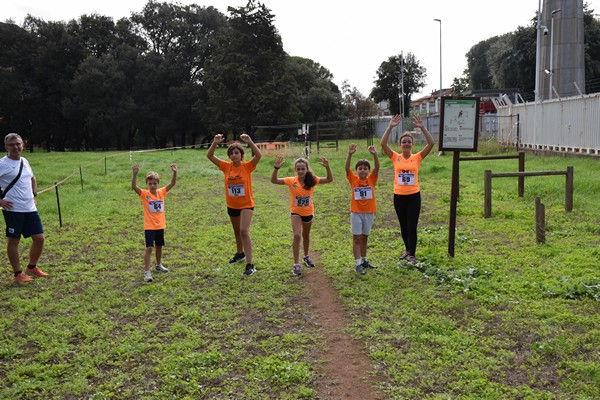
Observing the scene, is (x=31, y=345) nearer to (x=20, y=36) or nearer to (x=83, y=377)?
(x=83, y=377)

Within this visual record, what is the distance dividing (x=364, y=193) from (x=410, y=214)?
2.60 ft

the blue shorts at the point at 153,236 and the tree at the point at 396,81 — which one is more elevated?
the tree at the point at 396,81

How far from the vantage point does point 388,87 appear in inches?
2975

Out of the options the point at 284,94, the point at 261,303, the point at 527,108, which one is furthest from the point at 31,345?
the point at 284,94

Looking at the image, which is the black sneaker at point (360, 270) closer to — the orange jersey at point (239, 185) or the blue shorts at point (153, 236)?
the orange jersey at point (239, 185)

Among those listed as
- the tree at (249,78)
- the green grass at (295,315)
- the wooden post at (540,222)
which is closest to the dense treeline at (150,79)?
the tree at (249,78)

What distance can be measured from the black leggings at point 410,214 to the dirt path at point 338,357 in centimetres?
163

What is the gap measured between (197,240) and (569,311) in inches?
258

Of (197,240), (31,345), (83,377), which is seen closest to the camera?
(83,377)

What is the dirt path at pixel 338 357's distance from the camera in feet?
14.1

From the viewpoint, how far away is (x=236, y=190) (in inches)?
303

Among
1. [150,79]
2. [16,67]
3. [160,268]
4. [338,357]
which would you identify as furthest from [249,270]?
[16,67]

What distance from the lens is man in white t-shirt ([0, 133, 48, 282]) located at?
7.41 meters

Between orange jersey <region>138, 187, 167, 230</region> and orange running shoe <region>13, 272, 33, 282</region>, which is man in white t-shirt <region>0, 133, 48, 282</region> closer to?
orange running shoe <region>13, 272, 33, 282</region>
